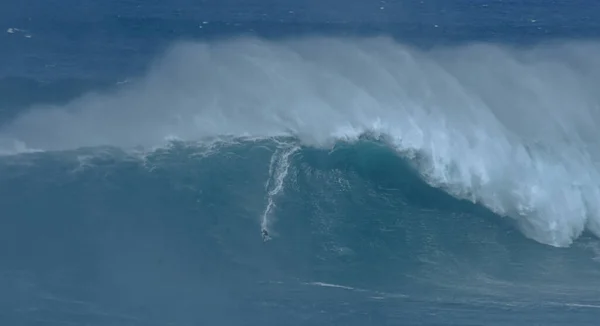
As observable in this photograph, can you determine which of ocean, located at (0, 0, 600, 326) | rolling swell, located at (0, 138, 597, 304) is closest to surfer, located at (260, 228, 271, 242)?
ocean, located at (0, 0, 600, 326)

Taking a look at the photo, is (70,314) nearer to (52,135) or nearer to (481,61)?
(52,135)

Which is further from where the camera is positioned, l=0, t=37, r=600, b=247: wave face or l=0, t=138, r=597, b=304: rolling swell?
l=0, t=37, r=600, b=247: wave face

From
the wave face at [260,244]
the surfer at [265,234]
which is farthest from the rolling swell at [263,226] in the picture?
the surfer at [265,234]

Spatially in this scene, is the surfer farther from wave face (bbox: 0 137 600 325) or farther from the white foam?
the white foam

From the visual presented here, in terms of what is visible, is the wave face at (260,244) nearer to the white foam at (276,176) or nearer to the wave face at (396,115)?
the white foam at (276,176)

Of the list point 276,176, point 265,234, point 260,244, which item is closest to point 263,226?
point 265,234

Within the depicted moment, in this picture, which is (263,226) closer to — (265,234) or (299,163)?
(265,234)
